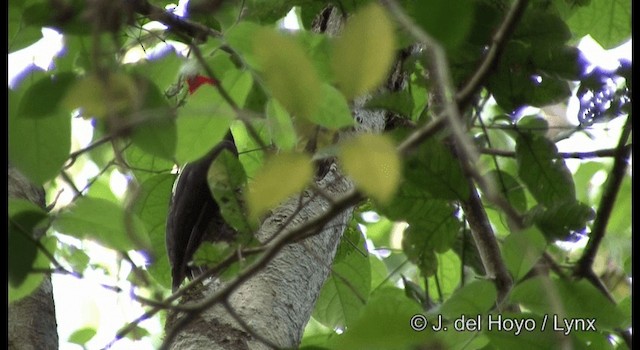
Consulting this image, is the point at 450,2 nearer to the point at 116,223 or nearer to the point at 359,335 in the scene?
the point at 359,335

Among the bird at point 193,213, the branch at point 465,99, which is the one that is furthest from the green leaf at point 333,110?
the bird at point 193,213

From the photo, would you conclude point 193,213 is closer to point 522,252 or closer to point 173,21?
point 173,21

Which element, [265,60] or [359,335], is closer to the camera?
[265,60]

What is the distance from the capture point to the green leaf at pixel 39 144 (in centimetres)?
91

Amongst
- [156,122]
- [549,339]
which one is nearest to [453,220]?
[549,339]

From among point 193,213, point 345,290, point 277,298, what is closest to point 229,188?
point 277,298

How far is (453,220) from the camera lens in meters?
1.22

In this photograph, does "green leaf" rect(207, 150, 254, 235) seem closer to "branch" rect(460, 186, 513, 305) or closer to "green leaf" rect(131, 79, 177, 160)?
"green leaf" rect(131, 79, 177, 160)

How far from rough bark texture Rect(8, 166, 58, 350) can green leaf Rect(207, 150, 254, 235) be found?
0.34 meters

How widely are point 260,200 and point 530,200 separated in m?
1.65

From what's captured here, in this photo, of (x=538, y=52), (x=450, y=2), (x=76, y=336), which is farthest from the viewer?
(x=76, y=336)

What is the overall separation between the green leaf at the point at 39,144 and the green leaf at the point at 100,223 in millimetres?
56

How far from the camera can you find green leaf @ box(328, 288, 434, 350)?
0.87m

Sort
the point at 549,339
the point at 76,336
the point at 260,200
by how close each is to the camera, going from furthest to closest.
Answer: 1. the point at 76,336
2. the point at 549,339
3. the point at 260,200
